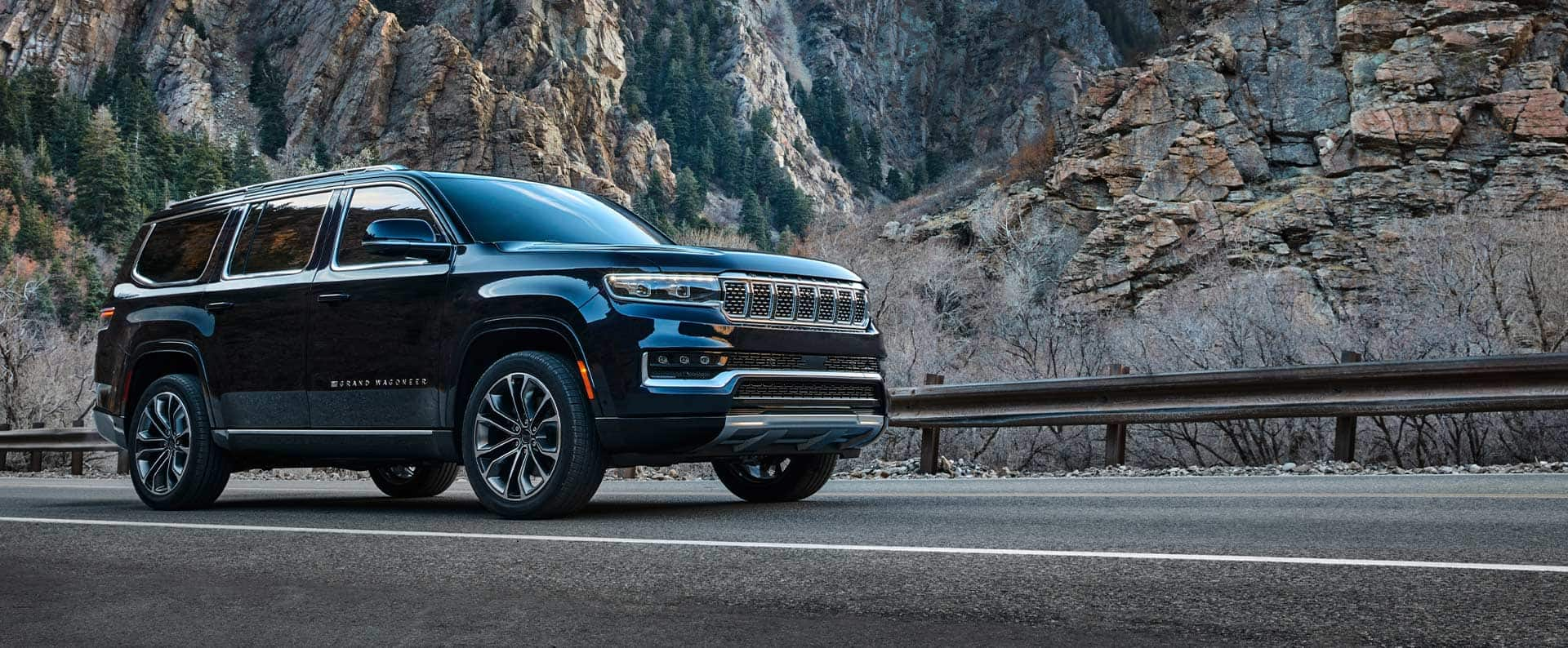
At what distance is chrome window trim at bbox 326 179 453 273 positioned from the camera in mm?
8180

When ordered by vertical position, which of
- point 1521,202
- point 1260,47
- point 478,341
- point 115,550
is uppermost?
point 1260,47

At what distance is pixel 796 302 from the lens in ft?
25.9

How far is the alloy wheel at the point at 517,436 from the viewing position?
7.54m

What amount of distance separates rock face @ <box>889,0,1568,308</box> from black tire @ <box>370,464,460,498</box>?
42.3 m

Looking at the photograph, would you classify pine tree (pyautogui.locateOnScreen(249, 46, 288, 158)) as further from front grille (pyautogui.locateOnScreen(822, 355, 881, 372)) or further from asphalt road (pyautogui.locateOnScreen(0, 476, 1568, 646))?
asphalt road (pyautogui.locateOnScreen(0, 476, 1568, 646))

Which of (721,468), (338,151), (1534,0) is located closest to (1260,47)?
(1534,0)

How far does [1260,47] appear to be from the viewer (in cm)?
6500

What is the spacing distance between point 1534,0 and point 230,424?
5963 cm

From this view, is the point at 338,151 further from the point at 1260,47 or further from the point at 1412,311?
the point at 1412,311

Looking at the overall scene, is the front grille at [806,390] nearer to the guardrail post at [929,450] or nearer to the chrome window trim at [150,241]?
the chrome window trim at [150,241]

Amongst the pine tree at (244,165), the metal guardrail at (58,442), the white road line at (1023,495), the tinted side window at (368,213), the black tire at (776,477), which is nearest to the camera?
the white road line at (1023,495)

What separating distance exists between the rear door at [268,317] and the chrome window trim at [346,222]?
182mm

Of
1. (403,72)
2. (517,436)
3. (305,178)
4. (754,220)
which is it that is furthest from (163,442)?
(754,220)

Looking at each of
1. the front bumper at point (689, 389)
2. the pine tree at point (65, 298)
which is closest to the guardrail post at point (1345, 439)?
the front bumper at point (689, 389)
